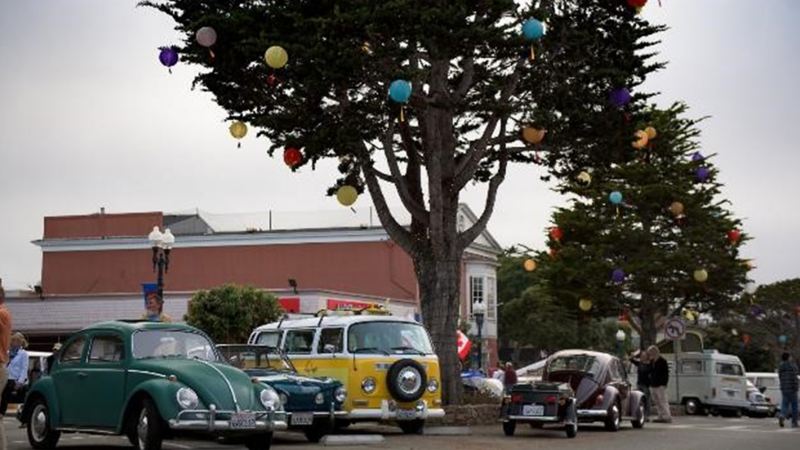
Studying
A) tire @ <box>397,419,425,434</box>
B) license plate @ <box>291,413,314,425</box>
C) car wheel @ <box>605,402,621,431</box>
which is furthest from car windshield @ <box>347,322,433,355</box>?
car wheel @ <box>605,402,621,431</box>

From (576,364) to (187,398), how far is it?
11654 mm

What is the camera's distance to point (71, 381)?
15.8 meters

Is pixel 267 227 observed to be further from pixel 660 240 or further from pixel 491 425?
pixel 491 425

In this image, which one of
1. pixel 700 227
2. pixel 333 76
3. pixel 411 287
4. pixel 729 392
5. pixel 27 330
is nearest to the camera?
pixel 333 76

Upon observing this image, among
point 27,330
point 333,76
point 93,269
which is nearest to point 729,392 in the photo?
point 333,76

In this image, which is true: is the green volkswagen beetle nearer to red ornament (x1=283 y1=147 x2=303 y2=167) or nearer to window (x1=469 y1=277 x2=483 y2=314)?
red ornament (x1=283 y1=147 x2=303 y2=167)

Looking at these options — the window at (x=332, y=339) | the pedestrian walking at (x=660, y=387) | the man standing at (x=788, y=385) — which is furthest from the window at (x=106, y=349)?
the man standing at (x=788, y=385)

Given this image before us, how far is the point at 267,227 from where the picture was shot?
65750 millimetres

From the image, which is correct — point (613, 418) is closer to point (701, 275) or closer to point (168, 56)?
point (168, 56)

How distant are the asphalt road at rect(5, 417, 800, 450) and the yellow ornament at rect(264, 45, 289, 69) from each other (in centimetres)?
689

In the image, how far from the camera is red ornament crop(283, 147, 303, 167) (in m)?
24.2

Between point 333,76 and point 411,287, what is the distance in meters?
40.4

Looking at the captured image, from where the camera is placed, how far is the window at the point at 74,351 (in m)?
16.0

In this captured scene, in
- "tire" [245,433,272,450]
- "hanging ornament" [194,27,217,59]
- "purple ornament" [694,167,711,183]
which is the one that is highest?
"purple ornament" [694,167,711,183]
